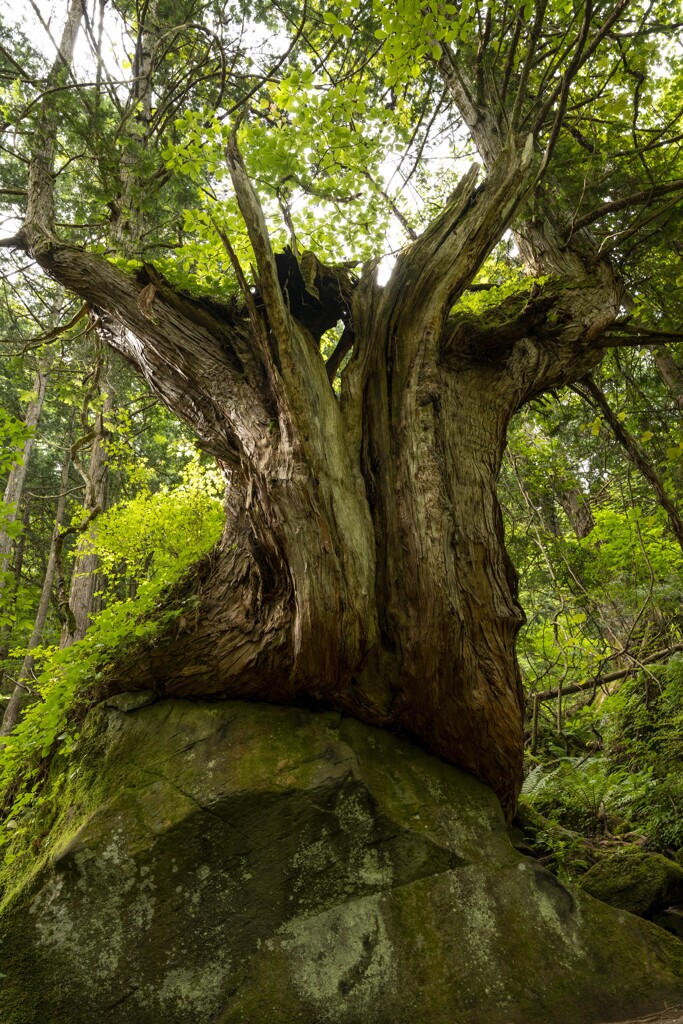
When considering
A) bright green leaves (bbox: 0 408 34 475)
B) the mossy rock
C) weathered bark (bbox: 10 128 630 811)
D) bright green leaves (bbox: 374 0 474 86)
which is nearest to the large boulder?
weathered bark (bbox: 10 128 630 811)

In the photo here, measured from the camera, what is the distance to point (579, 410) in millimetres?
7461

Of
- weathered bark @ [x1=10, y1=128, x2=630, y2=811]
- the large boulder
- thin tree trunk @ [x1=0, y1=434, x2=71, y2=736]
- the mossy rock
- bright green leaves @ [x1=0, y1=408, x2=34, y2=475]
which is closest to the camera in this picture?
the large boulder

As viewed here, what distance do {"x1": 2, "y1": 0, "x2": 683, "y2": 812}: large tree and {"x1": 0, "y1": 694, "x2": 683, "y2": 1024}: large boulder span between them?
0.39 metres

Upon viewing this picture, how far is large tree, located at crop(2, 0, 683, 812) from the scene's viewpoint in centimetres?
304

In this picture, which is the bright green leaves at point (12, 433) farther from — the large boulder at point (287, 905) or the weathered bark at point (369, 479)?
the large boulder at point (287, 905)

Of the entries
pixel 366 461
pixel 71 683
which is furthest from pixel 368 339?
pixel 71 683

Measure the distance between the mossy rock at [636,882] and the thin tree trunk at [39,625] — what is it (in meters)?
6.58

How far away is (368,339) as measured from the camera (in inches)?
157

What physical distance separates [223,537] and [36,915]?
7.23 ft

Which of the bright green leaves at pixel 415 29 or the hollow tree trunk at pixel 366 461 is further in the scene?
the bright green leaves at pixel 415 29

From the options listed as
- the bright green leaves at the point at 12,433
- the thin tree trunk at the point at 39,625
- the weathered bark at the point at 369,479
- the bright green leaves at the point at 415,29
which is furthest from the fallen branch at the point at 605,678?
the thin tree trunk at the point at 39,625

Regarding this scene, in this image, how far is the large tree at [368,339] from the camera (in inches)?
120

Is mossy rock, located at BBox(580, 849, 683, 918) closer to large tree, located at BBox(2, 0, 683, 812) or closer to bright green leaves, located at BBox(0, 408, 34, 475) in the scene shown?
large tree, located at BBox(2, 0, 683, 812)

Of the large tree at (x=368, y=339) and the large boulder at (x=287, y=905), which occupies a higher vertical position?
the large tree at (x=368, y=339)
